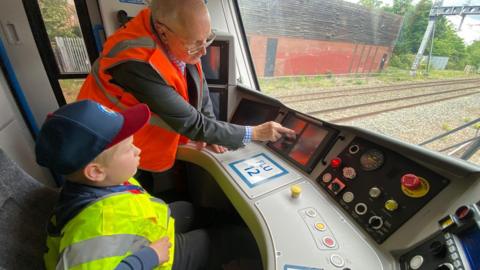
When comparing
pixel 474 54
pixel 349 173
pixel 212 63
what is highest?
pixel 474 54

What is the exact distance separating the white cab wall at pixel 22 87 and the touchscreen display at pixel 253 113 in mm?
1444

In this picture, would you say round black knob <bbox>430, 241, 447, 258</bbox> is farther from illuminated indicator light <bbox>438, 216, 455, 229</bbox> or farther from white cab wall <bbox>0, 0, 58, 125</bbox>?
white cab wall <bbox>0, 0, 58, 125</bbox>

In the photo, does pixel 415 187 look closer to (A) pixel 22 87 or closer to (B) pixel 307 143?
(B) pixel 307 143

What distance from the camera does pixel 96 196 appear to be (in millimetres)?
617

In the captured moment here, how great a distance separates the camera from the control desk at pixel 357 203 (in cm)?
62

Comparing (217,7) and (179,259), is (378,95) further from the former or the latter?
(217,7)

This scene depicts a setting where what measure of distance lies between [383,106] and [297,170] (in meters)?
0.52

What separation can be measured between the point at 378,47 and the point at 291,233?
3.15 feet

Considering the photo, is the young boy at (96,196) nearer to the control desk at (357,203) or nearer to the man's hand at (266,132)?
the control desk at (357,203)

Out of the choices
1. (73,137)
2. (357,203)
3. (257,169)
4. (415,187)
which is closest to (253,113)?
(257,169)

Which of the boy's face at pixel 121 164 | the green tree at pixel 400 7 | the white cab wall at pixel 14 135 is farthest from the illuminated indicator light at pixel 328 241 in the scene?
the white cab wall at pixel 14 135

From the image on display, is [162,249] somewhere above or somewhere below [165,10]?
below

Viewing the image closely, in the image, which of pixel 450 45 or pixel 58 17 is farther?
pixel 58 17

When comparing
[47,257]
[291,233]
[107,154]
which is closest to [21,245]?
[47,257]
